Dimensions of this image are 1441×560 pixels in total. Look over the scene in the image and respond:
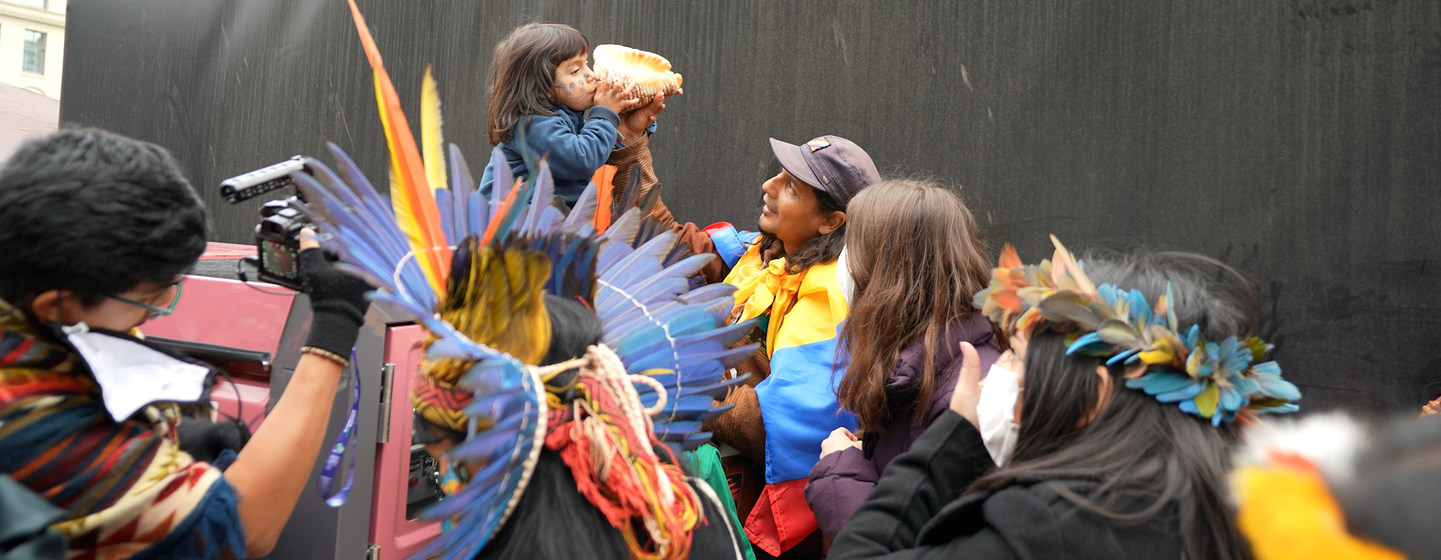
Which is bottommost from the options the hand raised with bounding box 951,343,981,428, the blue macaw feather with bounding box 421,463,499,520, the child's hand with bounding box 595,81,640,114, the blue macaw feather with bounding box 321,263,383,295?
the blue macaw feather with bounding box 421,463,499,520

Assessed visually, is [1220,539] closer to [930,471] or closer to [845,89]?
[930,471]

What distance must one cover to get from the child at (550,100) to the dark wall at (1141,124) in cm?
153

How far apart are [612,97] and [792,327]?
42.5 inches

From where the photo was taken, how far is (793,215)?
2896 mm

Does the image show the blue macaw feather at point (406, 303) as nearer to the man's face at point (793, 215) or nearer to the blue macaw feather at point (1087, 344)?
the blue macaw feather at point (1087, 344)

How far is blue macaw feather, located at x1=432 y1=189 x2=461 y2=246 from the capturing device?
5.19ft

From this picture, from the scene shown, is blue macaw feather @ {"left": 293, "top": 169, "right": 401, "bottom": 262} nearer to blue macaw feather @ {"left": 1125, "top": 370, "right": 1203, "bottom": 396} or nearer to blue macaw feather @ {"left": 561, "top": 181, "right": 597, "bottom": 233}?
blue macaw feather @ {"left": 561, "top": 181, "right": 597, "bottom": 233}

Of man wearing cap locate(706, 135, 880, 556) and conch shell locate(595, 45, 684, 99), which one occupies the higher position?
conch shell locate(595, 45, 684, 99)

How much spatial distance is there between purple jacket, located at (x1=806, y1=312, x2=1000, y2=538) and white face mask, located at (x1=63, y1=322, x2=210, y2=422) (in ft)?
4.38

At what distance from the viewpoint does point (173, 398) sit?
141 centimetres

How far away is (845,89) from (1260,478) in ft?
11.4

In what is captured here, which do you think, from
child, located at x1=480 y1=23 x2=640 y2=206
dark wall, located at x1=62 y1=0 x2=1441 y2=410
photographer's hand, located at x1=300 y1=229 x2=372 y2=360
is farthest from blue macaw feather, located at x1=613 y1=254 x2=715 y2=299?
dark wall, located at x1=62 y1=0 x2=1441 y2=410

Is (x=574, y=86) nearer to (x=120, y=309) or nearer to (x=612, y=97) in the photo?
(x=612, y=97)

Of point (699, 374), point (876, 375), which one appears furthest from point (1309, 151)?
point (699, 374)
